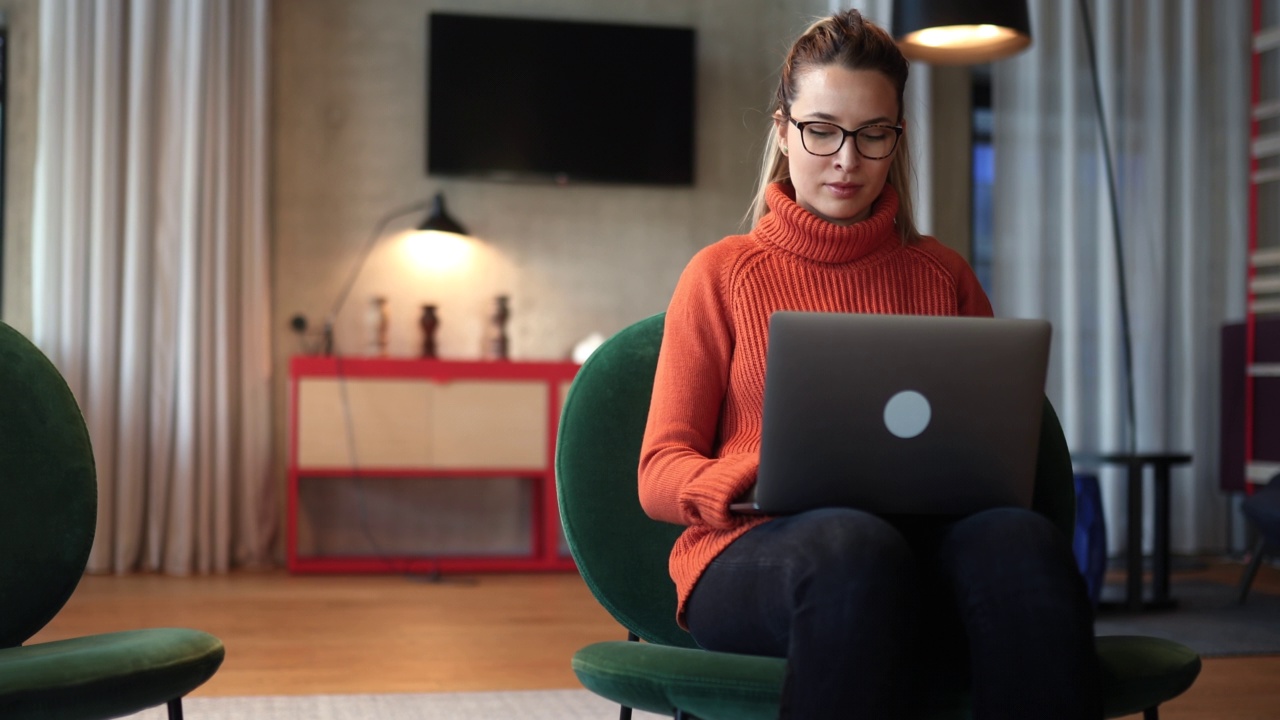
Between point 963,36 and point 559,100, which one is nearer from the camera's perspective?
point 963,36

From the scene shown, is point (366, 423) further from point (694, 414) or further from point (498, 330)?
point (694, 414)

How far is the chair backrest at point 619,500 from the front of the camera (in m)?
1.52

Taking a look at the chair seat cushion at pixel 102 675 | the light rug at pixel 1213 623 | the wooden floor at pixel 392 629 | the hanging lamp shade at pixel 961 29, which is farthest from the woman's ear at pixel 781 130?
the hanging lamp shade at pixel 961 29

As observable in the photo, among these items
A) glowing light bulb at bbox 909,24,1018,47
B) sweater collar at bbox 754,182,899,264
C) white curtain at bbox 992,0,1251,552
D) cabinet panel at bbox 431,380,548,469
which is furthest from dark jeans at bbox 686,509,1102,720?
white curtain at bbox 992,0,1251,552

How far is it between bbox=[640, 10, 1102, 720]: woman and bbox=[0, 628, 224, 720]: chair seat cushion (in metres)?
0.50

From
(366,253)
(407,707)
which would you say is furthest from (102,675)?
(366,253)

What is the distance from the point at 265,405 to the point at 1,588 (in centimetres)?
305

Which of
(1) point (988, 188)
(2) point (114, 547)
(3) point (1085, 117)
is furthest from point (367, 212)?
(3) point (1085, 117)

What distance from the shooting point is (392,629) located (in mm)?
3334

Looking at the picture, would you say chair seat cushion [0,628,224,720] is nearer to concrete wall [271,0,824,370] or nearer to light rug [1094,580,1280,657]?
light rug [1094,580,1280,657]

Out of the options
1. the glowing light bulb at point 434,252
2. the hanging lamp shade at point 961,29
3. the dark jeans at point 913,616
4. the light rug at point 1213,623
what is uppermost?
the hanging lamp shade at point 961,29

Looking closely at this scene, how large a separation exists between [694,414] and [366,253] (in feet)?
11.5

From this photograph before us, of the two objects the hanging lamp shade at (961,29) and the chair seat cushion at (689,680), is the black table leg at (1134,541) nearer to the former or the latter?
the hanging lamp shade at (961,29)

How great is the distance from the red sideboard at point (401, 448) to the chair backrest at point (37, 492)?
108 inches
